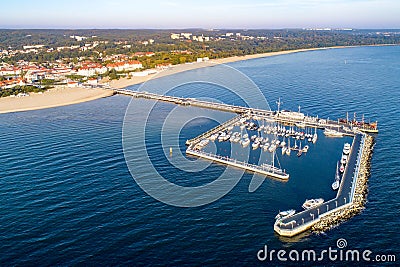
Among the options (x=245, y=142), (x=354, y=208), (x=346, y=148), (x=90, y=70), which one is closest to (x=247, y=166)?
(x=245, y=142)

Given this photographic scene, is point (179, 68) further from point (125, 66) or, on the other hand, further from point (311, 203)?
point (311, 203)

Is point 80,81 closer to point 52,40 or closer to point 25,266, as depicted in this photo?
point 25,266

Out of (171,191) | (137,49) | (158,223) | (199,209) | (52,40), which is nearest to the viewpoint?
(158,223)

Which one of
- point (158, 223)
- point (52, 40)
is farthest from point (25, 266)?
point (52, 40)

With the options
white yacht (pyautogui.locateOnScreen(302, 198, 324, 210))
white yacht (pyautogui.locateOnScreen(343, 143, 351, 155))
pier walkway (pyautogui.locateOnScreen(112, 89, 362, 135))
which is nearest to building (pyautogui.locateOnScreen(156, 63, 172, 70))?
pier walkway (pyautogui.locateOnScreen(112, 89, 362, 135))

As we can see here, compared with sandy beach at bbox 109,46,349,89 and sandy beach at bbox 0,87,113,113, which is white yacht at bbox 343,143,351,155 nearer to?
sandy beach at bbox 0,87,113,113

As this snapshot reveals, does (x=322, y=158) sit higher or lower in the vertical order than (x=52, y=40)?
lower

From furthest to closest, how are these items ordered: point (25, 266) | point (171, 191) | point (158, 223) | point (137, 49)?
point (137, 49) → point (171, 191) → point (158, 223) → point (25, 266)

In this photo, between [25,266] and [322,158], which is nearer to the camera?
[25,266]
